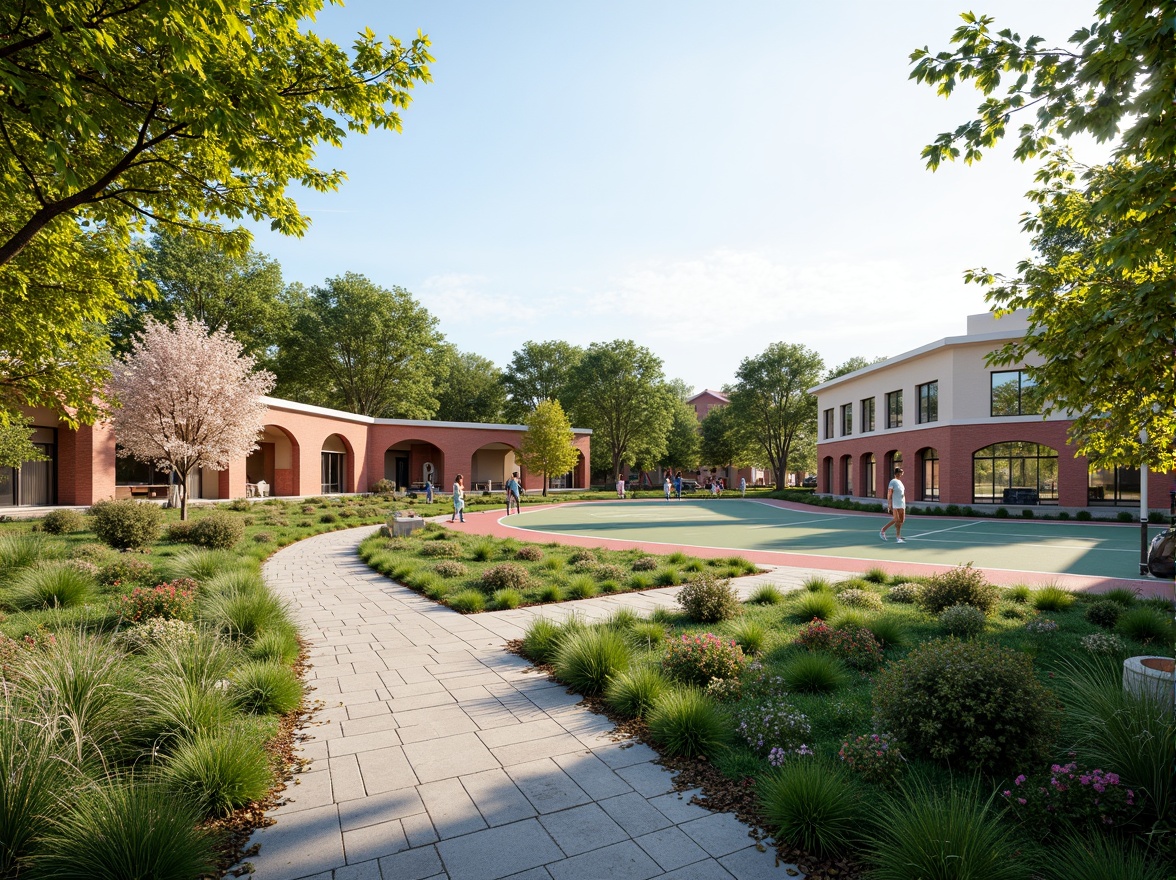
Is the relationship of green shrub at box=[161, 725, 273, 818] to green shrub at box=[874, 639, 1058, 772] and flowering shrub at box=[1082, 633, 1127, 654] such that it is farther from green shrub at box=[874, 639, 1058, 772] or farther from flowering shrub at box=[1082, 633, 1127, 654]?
flowering shrub at box=[1082, 633, 1127, 654]

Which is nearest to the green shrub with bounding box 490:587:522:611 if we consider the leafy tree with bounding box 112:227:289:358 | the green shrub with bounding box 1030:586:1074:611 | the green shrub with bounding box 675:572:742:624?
the green shrub with bounding box 675:572:742:624

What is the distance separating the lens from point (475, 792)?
359cm

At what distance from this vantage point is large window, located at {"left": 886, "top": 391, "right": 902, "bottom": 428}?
32.0 metres

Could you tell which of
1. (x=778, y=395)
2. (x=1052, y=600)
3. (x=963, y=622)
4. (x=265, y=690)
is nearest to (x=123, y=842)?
(x=265, y=690)

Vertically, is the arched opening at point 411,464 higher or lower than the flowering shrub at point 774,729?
higher

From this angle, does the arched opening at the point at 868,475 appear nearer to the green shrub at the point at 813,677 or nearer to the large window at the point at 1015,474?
the large window at the point at 1015,474

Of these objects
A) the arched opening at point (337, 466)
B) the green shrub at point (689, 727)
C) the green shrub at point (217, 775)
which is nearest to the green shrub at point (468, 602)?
the green shrub at point (689, 727)

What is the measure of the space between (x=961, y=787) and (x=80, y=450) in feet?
96.9

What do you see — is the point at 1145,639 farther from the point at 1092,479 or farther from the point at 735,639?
the point at 1092,479

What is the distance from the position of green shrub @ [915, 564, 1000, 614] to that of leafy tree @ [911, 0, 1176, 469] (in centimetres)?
217

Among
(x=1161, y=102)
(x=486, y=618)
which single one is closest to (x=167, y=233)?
(x=486, y=618)

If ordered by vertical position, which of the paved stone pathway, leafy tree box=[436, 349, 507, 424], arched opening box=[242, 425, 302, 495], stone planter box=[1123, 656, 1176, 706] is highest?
leafy tree box=[436, 349, 507, 424]

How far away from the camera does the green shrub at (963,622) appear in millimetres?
6645

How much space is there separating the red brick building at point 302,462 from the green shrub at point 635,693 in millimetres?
25574
